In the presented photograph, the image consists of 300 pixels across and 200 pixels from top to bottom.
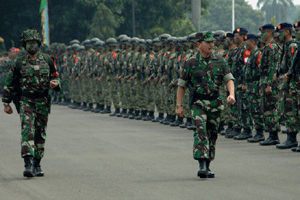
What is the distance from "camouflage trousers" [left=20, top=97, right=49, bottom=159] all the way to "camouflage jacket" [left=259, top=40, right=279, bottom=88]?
4816 mm

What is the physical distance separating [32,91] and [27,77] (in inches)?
7.8

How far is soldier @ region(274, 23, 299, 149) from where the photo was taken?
461 inches

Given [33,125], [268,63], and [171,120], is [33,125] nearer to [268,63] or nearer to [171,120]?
[268,63]

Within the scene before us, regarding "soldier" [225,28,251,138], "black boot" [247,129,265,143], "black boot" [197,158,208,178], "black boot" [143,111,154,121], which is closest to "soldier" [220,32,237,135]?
"soldier" [225,28,251,138]

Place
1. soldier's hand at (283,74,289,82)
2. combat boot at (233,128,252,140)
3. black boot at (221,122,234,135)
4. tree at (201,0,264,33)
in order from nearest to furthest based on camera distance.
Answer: soldier's hand at (283,74,289,82) → combat boot at (233,128,252,140) → black boot at (221,122,234,135) → tree at (201,0,264,33)

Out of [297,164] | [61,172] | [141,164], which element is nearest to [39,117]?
[61,172]

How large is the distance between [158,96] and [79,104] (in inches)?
292

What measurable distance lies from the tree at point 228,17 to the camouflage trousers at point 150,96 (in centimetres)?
8699

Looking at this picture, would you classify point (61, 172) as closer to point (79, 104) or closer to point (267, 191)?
point (267, 191)

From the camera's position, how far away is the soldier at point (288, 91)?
11.7m

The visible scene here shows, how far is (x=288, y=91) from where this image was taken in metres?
11.8

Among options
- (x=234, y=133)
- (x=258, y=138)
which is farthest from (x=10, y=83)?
(x=234, y=133)

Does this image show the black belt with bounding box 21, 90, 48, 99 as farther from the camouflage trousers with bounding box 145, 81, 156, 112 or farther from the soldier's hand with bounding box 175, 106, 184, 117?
the camouflage trousers with bounding box 145, 81, 156, 112

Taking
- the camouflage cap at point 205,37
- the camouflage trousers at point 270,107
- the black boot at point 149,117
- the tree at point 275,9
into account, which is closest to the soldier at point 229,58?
the camouflage trousers at point 270,107
